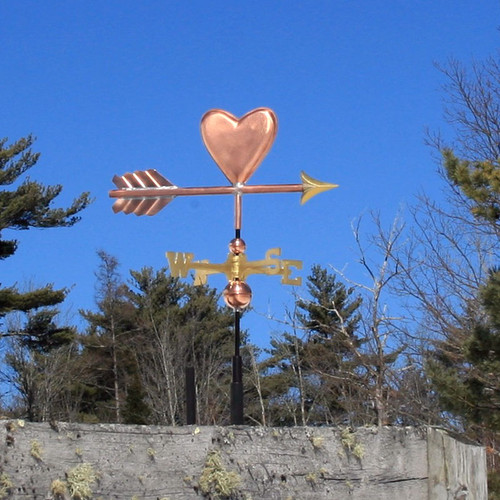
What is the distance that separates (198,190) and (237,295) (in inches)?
23.5

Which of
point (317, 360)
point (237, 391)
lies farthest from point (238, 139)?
point (317, 360)

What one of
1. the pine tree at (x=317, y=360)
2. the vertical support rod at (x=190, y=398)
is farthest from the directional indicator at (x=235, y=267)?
the pine tree at (x=317, y=360)

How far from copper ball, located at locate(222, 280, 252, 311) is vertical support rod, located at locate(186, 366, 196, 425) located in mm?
737

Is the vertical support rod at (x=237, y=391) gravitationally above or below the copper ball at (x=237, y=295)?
below

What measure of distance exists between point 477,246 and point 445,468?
504 inches

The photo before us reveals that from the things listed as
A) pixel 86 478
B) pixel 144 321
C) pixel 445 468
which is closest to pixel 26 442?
pixel 86 478

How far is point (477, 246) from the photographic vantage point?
14367 mm

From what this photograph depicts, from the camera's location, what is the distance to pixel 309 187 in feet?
16.0

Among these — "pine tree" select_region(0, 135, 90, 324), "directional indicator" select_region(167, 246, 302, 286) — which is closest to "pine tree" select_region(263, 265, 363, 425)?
"pine tree" select_region(0, 135, 90, 324)

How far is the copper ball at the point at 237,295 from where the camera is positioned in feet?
14.1

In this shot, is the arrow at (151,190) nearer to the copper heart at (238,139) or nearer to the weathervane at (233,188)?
the weathervane at (233,188)

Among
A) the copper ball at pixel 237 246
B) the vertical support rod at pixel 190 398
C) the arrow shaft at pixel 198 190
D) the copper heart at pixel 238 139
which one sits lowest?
the vertical support rod at pixel 190 398

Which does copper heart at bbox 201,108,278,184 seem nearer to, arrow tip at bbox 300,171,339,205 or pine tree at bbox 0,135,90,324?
arrow tip at bbox 300,171,339,205

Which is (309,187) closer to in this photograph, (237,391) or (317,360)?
(237,391)
